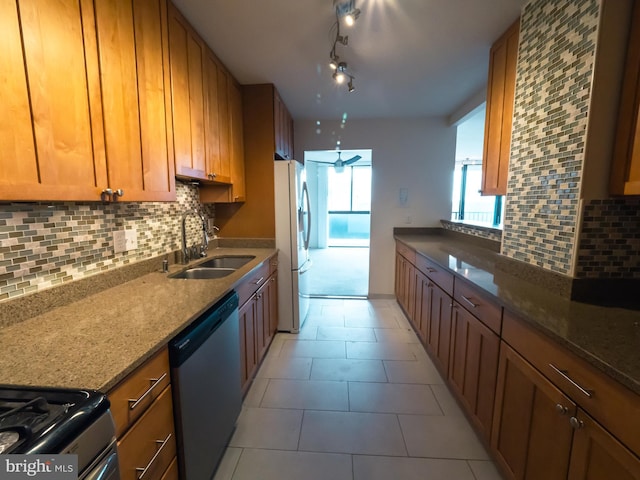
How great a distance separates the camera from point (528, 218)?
1630 mm

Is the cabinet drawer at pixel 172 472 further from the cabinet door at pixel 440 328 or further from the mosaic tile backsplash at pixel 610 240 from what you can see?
the mosaic tile backsplash at pixel 610 240

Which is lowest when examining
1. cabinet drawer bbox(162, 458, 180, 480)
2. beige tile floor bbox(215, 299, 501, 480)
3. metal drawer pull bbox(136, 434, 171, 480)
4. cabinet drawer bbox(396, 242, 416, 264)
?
beige tile floor bbox(215, 299, 501, 480)

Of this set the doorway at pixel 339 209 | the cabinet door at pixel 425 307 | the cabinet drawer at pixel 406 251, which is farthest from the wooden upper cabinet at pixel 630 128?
the doorway at pixel 339 209

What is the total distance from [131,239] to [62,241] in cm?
42

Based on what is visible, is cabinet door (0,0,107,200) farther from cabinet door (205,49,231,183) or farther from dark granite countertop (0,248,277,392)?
cabinet door (205,49,231,183)

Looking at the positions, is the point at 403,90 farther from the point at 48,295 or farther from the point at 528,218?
the point at 48,295

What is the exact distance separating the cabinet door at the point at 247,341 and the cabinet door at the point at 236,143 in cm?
106

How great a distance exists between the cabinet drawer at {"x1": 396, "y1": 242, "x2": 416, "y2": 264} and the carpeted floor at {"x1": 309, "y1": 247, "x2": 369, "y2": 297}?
89cm

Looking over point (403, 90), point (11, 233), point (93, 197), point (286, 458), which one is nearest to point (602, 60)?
point (403, 90)

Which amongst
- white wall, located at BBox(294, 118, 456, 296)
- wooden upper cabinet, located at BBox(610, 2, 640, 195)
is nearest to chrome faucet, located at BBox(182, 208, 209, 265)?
white wall, located at BBox(294, 118, 456, 296)

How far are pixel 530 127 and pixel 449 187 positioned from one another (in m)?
2.10

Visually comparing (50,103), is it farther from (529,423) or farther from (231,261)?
(529,423)

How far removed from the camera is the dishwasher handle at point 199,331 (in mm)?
1057

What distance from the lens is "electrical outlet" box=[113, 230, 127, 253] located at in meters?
1.57
